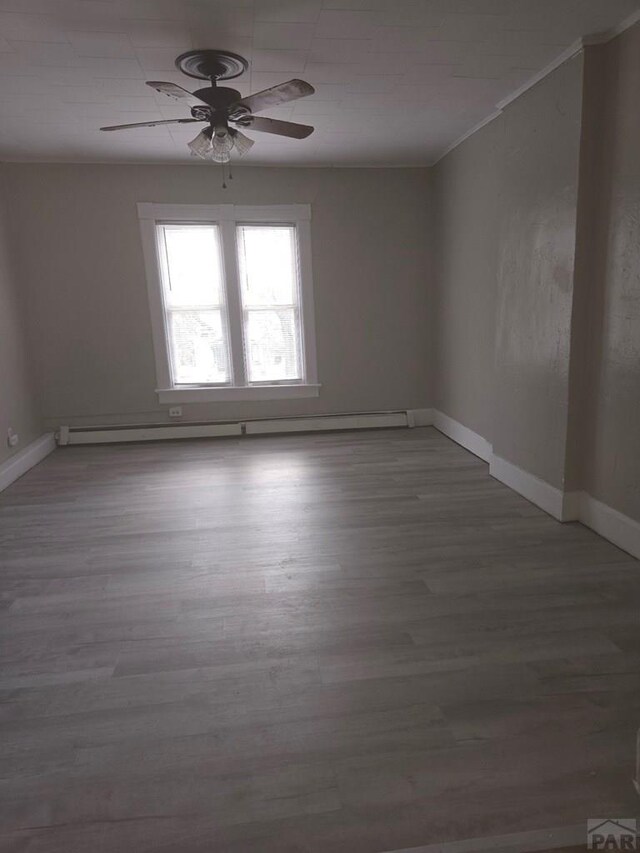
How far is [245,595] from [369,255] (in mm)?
4063

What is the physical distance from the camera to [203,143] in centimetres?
315

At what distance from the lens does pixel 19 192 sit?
4.92m

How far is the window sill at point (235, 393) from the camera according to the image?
5.53 m

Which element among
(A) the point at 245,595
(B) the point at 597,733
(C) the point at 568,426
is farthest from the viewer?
(C) the point at 568,426

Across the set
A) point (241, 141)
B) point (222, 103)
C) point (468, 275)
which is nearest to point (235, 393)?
point (468, 275)

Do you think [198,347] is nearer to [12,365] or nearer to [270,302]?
[270,302]

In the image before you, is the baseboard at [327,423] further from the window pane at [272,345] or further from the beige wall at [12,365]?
the beige wall at [12,365]

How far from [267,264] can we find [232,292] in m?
0.48

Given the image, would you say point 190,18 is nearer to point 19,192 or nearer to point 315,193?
point 315,193

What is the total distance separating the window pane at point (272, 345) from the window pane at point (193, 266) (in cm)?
47

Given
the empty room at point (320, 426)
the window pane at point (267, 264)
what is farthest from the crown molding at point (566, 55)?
the window pane at point (267, 264)

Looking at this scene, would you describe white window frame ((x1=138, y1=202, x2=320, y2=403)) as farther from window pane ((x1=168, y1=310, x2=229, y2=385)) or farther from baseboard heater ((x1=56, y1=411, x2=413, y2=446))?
baseboard heater ((x1=56, y1=411, x2=413, y2=446))

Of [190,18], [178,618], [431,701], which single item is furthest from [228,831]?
[190,18]

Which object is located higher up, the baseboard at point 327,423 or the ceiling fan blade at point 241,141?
the ceiling fan blade at point 241,141
